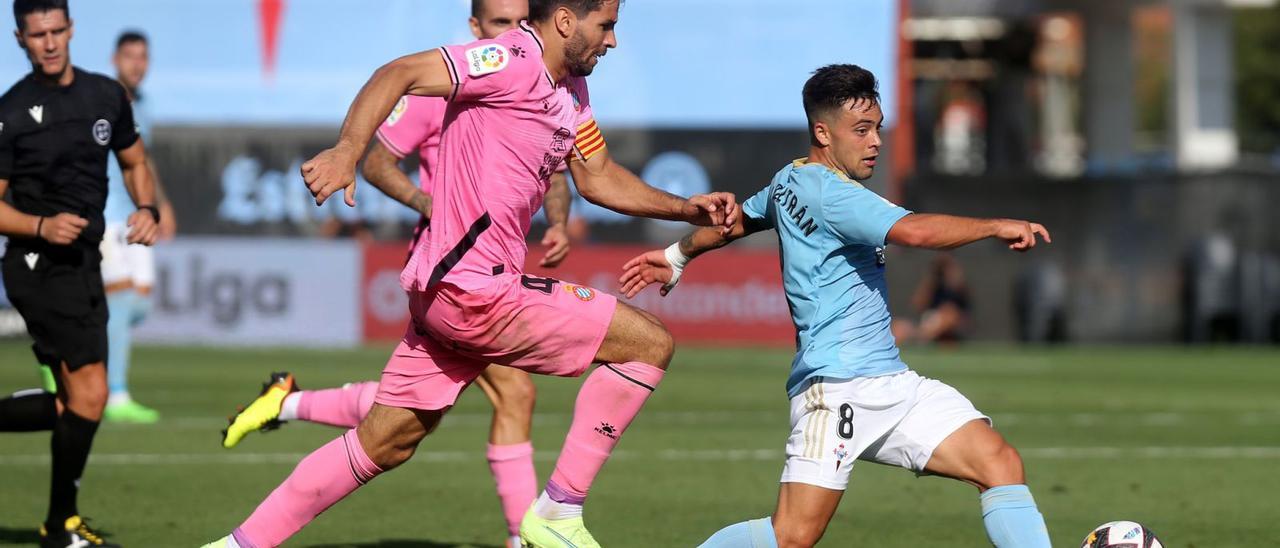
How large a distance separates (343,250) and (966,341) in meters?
8.79

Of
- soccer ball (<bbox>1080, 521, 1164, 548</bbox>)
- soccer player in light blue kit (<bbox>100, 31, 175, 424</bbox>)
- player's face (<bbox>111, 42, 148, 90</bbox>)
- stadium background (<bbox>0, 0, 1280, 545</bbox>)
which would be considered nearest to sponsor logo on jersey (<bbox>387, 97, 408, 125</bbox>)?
soccer ball (<bbox>1080, 521, 1164, 548</bbox>)

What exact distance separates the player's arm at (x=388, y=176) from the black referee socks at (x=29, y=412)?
1.65 meters

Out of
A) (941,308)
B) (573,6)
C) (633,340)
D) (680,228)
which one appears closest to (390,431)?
(633,340)

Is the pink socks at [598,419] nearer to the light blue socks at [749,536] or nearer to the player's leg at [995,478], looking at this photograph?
the light blue socks at [749,536]

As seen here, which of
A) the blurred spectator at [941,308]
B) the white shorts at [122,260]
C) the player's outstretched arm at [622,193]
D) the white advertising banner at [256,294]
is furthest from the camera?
the blurred spectator at [941,308]

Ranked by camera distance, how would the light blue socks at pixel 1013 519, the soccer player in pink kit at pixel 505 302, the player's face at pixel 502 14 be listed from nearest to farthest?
the light blue socks at pixel 1013 519 → the soccer player in pink kit at pixel 505 302 → the player's face at pixel 502 14

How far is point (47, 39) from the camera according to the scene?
728cm

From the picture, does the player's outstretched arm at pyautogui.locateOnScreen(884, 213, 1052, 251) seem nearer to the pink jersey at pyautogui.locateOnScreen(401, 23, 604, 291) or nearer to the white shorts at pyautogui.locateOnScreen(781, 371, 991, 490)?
the white shorts at pyautogui.locateOnScreen(781, 371, 991, 490)

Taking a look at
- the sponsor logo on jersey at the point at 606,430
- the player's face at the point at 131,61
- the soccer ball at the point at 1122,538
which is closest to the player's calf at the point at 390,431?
the sponsor logo on jersey at the point at 606,430

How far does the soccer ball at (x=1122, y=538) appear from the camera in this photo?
6082mm

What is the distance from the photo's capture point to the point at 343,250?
24031mm

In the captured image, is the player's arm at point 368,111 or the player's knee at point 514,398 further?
the player's knee at point 514,398

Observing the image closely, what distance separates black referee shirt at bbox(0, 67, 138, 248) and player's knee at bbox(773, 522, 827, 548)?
338 centimetres

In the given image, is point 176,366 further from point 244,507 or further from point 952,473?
point 952,473
